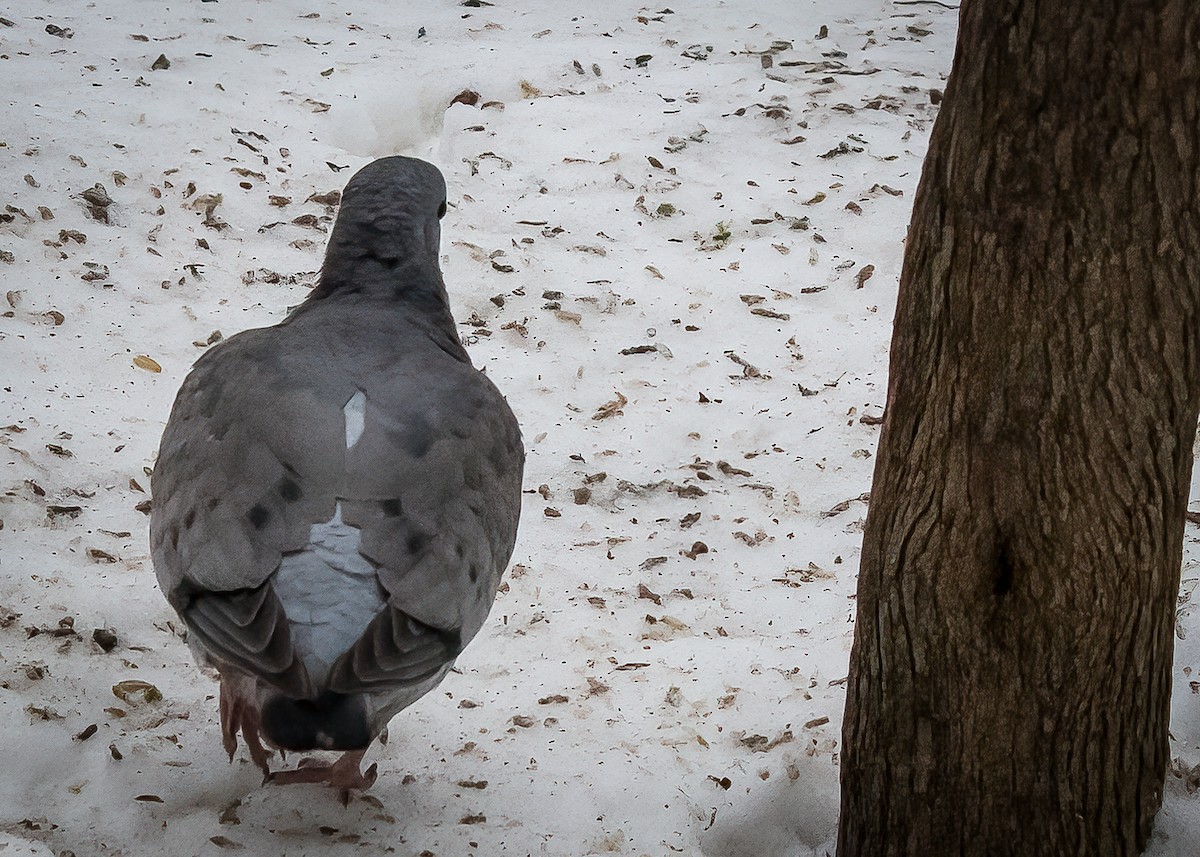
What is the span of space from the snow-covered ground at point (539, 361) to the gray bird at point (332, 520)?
0.41 meters

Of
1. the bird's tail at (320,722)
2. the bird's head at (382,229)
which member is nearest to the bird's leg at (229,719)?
the bird's tail at (320,722)

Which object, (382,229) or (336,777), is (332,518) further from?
(382,229)

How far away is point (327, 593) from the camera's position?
2527 mm

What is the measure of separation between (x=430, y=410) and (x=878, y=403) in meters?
2.31

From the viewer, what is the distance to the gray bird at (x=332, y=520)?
2451mm

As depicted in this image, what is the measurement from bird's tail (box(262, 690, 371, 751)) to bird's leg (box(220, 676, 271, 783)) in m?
0.35

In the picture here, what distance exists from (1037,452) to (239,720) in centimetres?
195

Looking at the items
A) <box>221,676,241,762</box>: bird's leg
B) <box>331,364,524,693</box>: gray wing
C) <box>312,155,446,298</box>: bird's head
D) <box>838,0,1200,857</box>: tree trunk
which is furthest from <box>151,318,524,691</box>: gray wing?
<box>838,0,1200,857</box>: tree trunk

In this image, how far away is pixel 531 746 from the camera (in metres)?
3.24

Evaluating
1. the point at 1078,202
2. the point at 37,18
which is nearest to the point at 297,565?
the point at 1078,202

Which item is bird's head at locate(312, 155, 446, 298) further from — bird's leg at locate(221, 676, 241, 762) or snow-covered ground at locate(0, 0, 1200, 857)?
bird's leg at locate(221, 676, 241, 762)

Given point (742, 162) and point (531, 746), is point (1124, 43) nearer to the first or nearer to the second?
point (531, 746)

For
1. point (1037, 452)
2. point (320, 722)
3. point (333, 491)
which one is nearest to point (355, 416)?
point (333, 491)

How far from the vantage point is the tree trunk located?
Result: 206 cm
